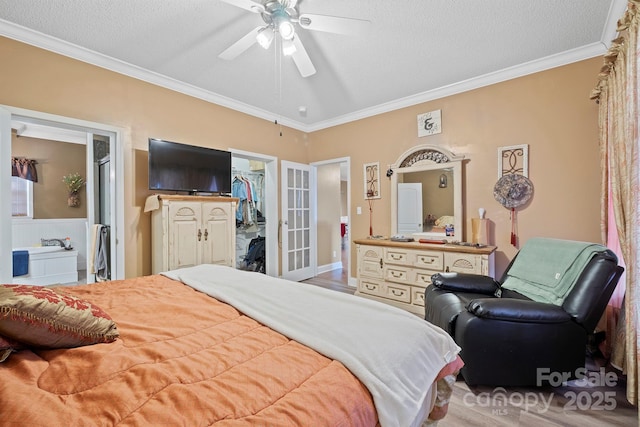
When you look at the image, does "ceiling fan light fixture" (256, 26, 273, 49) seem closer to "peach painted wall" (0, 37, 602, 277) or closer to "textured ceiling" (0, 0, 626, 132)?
"textured ceiling" (0, 0, 626, 132)

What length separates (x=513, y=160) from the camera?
3029 millimetres

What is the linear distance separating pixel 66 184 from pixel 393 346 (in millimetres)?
6344

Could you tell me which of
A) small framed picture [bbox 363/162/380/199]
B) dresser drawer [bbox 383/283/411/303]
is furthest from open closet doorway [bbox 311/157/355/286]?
dresser drawer [bbox 383/283/411/303]

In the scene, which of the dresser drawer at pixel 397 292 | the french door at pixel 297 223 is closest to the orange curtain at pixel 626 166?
the dresser drawer at pixel 397 292

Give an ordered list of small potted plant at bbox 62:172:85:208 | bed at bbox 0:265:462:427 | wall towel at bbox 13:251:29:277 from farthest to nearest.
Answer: small potted plant at bbox 62:172:85:208, wall towel at bbox 13:251:29:277, bed at bbox 0:265:462:427

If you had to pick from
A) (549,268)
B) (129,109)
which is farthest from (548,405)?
(129,109)

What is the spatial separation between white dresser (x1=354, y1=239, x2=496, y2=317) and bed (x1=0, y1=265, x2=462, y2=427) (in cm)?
192

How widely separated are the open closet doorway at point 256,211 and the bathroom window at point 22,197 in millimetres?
3342

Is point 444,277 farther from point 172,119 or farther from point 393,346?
point 172,119

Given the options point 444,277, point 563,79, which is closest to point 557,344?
point 444,277

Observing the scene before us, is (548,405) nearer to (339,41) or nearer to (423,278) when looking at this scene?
(423,278)

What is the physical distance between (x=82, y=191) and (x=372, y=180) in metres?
5.21

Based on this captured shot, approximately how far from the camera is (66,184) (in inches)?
198

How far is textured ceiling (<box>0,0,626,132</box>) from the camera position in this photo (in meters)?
2.09
